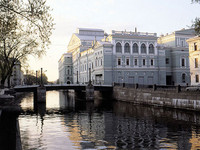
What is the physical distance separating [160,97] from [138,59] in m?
30.5

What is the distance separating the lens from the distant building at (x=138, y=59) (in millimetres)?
63969

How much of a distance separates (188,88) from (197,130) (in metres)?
15.6

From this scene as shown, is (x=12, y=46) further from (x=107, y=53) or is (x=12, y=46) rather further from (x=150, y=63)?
(x=150, y=63)

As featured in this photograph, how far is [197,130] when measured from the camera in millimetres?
19641

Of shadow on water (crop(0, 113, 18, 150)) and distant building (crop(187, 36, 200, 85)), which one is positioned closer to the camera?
shadow on water (crop(0, 113, 18, 150))

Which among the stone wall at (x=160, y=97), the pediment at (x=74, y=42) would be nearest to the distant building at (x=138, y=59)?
the stone wall at (x=160, y=97)

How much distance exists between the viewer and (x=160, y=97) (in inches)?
1485

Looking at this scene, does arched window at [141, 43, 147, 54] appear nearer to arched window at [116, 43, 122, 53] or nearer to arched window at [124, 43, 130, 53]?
arched window at [124, 43, 130, 53]

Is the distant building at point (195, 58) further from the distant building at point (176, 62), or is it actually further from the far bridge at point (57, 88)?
the distant building at point (176, 62)

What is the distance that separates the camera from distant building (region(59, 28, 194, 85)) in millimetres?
63969

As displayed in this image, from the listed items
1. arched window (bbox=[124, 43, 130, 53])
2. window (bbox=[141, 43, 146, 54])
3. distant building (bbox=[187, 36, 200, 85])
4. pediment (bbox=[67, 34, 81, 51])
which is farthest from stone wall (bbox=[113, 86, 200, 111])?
pediment (bbox=[67, 34, 81, 51])

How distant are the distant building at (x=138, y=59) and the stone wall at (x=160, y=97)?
12220 millimetres

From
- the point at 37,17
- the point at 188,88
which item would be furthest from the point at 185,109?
the point at 37,17

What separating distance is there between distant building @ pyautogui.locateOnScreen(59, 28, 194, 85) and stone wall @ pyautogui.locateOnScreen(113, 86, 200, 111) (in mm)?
12220
